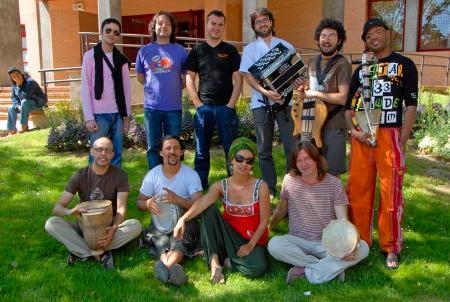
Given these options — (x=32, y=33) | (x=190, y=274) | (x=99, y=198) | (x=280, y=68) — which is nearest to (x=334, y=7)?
(x=280, y=68)

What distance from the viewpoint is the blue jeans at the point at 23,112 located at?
10.5 meters

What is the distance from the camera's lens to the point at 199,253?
4.14 m

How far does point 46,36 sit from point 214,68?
13.8 meters

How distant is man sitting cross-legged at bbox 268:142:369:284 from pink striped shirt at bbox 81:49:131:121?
2154 mm

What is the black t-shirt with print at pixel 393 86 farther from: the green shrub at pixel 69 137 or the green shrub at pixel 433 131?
the green shrub at pixel 69 137

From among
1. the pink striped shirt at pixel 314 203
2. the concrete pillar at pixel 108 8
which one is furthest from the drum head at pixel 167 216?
the concrete pillar at pixel 108 8

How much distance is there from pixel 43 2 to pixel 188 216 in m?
15.3

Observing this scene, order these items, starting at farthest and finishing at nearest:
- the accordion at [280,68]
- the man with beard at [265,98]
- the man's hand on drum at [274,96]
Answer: the man with beard at [265,98] → the man's hand on drum at [274,96] → the accordion at [280,68]

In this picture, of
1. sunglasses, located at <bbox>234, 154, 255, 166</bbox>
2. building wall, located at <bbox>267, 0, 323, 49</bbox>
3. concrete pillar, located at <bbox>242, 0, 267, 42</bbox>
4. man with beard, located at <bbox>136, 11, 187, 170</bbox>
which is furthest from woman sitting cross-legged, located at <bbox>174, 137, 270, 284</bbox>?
building wall, located at <bbox>267, 0, 323, 49</bbox>

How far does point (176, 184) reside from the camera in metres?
4.24

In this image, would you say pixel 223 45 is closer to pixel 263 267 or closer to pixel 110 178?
pixel 110 178

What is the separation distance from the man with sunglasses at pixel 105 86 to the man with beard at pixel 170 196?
1067 millimetres

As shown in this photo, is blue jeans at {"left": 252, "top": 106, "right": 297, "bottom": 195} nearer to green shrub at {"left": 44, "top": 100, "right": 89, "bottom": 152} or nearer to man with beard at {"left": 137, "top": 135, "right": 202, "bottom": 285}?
man with beard at {"left": 137, "top": 135, "right": 202, "bottom": 285}

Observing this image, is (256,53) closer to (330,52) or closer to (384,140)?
(330,52)
